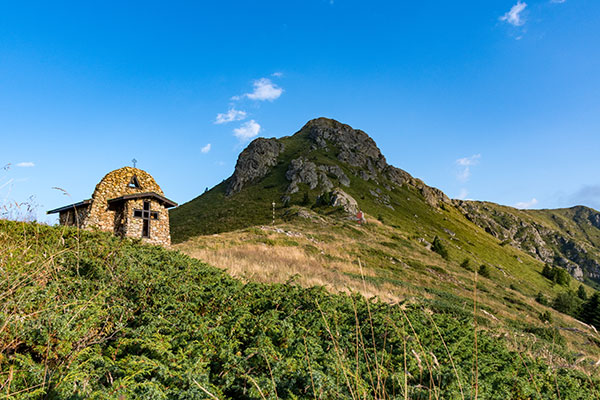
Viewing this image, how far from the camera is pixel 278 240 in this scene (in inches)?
1297

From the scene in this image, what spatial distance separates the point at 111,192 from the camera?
25.9m

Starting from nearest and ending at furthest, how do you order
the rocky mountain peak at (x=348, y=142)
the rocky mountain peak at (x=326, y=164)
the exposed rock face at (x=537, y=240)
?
the rocky mountain peak at (x=326, y=164) < the rocky mountain peak at (x=348, y=142) < the exposed rock face at (x=537, y=240)

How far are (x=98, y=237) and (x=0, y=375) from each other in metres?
7.66

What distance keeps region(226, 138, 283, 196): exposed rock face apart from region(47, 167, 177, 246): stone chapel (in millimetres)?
64154

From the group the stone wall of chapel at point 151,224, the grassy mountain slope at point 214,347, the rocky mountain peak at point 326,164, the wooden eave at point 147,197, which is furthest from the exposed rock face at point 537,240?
the grassy mountain slope at point 214,347

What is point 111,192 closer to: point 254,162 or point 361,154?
point 254,162

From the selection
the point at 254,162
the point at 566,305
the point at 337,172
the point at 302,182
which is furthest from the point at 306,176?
the point at 566,305

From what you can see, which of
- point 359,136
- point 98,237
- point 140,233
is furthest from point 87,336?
point 359,136

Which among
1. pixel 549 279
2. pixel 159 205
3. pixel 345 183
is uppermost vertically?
pixel 345 183

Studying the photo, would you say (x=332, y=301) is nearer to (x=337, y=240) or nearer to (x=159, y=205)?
(x=159, y=205)

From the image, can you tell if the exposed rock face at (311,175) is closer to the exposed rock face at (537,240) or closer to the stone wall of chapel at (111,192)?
the stone wall of chapel at (111,192)

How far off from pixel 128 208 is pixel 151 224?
2.23 m

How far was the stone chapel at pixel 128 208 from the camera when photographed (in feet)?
81.5

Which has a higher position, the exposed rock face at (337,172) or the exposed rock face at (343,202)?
the exposed rock face at (337,172)
